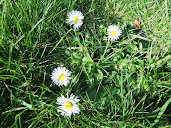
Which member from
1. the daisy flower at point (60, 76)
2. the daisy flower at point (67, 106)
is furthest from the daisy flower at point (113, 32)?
the daisy flower at point (67, 106)

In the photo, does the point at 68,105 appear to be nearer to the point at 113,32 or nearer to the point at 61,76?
the point at 61,76

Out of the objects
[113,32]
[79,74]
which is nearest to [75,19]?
[113,32]

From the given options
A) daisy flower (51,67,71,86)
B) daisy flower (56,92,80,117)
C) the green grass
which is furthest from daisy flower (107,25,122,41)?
daisy flower (56,92,80,117)

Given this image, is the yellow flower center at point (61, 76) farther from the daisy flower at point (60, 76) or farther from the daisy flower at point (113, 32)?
the daisy flower at point (113, 32)

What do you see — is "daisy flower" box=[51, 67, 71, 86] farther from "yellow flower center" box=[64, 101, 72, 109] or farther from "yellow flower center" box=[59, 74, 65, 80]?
"yellow flower center" box=[64, 101, 72, 109]

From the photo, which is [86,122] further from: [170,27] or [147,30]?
[170,27]

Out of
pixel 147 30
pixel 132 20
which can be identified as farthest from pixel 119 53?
pixel 132 20
